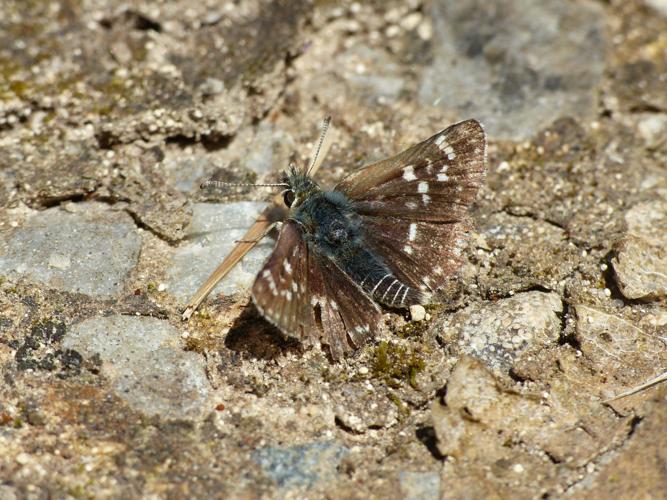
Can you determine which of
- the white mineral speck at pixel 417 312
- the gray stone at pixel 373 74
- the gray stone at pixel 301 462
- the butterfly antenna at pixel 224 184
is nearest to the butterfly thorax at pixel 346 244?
the white mineral speck at pixel 417 312

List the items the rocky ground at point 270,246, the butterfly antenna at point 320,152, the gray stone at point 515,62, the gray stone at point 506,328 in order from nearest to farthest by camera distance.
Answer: the rocky ground at point 270,246
the gray stone at point 506,328
the butterfly antenna at point 320,152
the gray stone at point 515,62

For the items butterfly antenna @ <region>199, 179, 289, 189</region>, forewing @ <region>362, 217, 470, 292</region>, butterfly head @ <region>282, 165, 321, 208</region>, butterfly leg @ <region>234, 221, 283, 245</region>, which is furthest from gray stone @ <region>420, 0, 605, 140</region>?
butterfly leg @ <region>234, 221, 283, 245</region>

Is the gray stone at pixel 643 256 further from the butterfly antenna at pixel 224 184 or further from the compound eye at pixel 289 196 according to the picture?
the butterfly antenna at pixel 224 184

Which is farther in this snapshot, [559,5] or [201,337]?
[559,5]

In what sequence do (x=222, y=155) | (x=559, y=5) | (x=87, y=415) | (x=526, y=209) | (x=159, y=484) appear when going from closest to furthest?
(x=159, y=484)
(x=87, y=415)
(x=526, y=209)
(x=222, y=155)
(x=559, y=5)

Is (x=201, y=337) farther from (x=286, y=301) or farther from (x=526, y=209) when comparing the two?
(x=526, y=209)

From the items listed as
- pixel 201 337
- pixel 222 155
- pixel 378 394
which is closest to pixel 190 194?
pixel 222 155

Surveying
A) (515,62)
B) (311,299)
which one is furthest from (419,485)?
(515,62)
